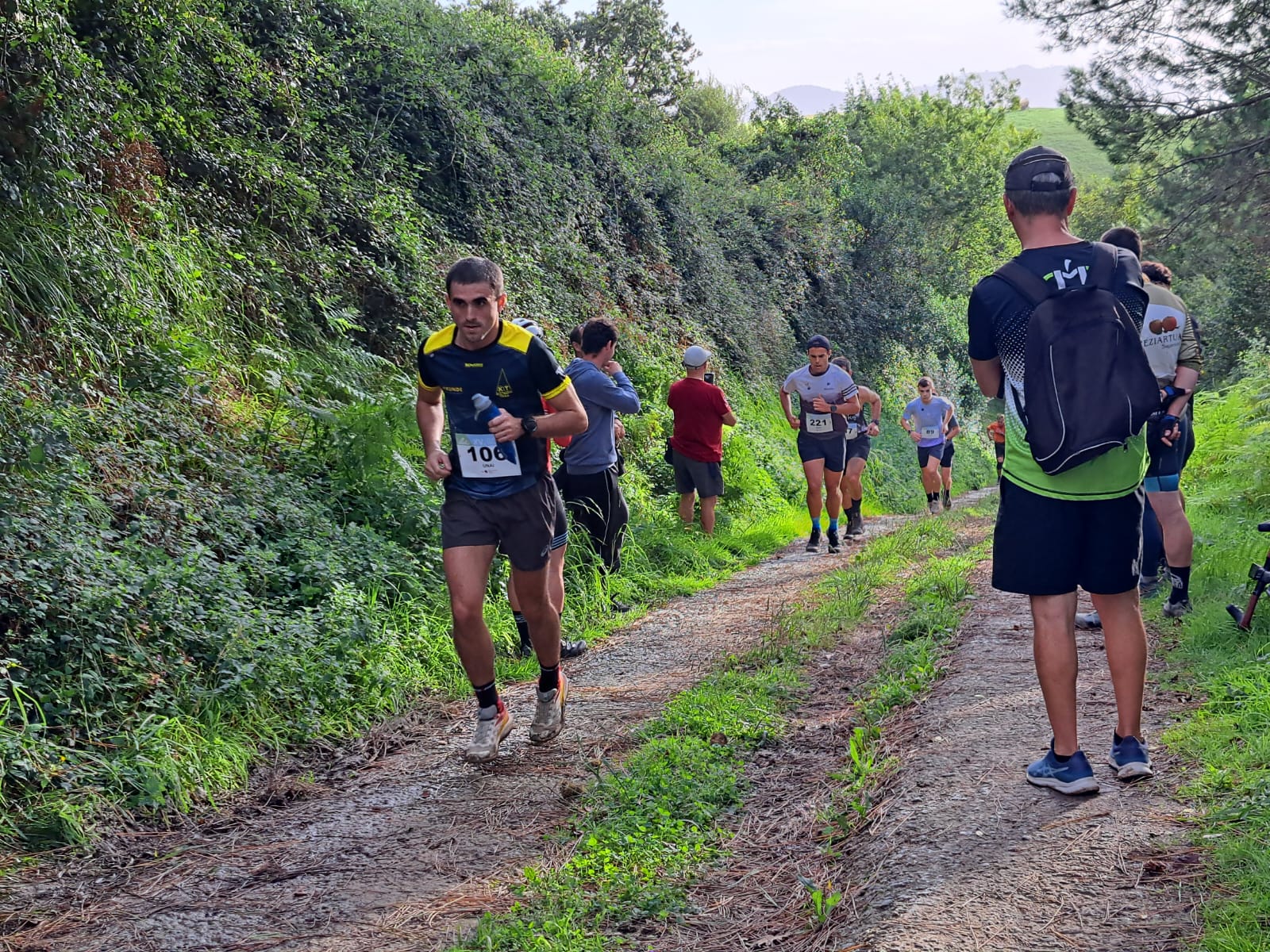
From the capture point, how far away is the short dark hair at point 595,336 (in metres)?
8.42

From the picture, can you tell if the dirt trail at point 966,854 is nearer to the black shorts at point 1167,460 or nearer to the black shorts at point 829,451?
the black shorts at point 1167,460

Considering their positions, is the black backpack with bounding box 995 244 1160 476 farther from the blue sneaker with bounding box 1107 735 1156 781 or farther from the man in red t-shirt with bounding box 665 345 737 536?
the man in red t-shirt with bounding box 665 345 737 536

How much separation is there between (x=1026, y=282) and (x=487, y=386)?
8.19 feet

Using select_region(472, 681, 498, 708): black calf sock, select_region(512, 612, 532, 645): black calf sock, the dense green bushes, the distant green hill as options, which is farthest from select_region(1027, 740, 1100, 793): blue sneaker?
the distant green hill

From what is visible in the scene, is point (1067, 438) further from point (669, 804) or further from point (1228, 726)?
point (669, 804)

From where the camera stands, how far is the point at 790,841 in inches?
159

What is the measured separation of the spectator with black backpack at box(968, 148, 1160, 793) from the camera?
3717 millimetres

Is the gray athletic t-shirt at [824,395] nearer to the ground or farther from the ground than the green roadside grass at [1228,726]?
farther from the ground

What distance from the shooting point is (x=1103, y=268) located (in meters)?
3.80

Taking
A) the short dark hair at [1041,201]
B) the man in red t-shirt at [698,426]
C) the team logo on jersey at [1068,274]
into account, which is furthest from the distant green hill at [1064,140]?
the team logo on jersey at [1068,274]

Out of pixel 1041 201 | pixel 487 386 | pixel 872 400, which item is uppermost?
pixel 1041 201

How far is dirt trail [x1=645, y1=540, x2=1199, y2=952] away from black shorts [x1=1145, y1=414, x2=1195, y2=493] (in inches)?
72.1

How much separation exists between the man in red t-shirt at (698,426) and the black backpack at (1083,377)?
25.3ft

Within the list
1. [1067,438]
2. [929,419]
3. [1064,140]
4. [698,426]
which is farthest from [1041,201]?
[1064,140]
